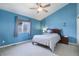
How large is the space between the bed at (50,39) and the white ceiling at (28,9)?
350 millimetres

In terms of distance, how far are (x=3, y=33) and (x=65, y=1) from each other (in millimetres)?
1265

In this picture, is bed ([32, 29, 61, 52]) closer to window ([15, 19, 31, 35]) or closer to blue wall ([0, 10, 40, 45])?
window ([15, 19, 31, 35])

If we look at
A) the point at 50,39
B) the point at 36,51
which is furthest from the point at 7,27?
the point at 50,39

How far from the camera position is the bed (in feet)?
6.00

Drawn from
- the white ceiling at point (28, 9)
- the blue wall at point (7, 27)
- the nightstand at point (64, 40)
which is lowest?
the nightstand at point (64, 40)

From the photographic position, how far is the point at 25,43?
73.4 inches

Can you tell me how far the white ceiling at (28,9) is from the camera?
1.80 meters

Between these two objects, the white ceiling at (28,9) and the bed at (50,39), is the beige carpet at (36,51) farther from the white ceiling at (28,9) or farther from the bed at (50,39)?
the white ceiling at (28,9)

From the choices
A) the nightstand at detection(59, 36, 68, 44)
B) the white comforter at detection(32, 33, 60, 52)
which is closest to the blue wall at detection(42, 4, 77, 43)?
the nightstand at detection(59, 36, 68, 44)

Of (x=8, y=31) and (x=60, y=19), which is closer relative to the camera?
(x=8, y=31)

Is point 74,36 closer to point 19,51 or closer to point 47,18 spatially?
point 47,18

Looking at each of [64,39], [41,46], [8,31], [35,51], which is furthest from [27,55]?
[64,39]

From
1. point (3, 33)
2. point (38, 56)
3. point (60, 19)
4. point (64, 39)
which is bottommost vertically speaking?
point (38, 56)

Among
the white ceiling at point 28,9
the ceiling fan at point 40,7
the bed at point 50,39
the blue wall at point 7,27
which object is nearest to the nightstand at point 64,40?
the bed at point 50,39
